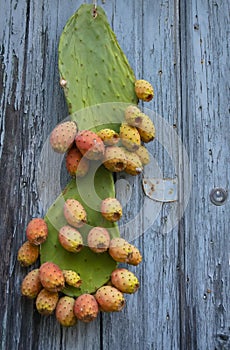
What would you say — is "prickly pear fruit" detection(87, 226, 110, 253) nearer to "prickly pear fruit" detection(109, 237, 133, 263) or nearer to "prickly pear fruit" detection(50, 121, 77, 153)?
"prickly pear fruit" detection(109, 237, 133, 263)

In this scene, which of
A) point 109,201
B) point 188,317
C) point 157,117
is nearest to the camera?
point 109,201

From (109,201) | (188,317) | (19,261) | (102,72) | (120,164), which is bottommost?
(188,317)

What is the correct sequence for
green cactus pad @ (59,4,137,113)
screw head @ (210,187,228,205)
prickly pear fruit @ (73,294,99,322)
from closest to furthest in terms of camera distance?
prickly pear fruit @ (73,294,99,322)
green cactus pad @ (59,4,137,113)
screw head @ (210,187,228,205)

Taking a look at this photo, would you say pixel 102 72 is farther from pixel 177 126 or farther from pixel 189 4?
pixel 189 4

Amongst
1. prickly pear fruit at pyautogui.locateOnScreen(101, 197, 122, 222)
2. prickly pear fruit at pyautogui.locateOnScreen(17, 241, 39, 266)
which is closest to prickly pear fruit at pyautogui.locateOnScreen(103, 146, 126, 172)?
prickly pear fruit at pyautogui.locateOnScreen(101, 197, 122, 222)

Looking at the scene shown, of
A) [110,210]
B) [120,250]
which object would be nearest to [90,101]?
[110,210]

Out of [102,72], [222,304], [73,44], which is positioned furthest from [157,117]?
[222,304]
